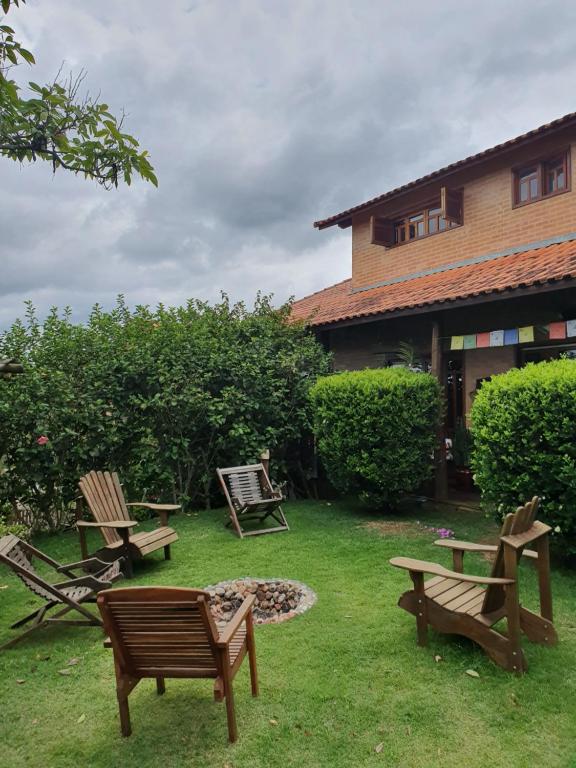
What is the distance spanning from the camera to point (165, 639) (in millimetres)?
2586

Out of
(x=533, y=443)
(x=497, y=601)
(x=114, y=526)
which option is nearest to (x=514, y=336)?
(x=533, y=443)

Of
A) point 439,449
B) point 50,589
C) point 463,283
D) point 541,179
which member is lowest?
point 50,589

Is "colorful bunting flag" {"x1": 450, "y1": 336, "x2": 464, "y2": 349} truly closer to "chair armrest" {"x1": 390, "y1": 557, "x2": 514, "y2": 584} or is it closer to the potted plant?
the potted plant

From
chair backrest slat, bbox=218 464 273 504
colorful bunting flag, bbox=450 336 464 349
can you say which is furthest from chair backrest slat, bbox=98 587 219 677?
colorful bunting flag, bbox=450 336 464 349

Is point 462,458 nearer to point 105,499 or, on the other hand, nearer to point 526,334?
point 526,334

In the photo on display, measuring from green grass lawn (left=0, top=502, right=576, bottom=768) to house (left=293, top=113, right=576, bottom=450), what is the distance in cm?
454

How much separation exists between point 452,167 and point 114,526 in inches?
359

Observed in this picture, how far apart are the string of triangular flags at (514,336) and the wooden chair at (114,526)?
5059mm

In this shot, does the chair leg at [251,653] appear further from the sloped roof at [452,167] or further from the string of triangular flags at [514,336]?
the sloped roof at [452,167]

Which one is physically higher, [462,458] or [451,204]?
[451,204]

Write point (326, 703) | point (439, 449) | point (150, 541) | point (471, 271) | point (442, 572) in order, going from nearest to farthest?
point (326, 703), point (442, 572), point (150, 541), point (439, 449), point (471, 271)

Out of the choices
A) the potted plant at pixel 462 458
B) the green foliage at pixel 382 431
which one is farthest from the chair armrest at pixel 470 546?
the potted plant at pixel 462 458

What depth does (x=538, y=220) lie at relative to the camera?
918cm

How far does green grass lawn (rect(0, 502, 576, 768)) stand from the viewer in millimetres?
2568
